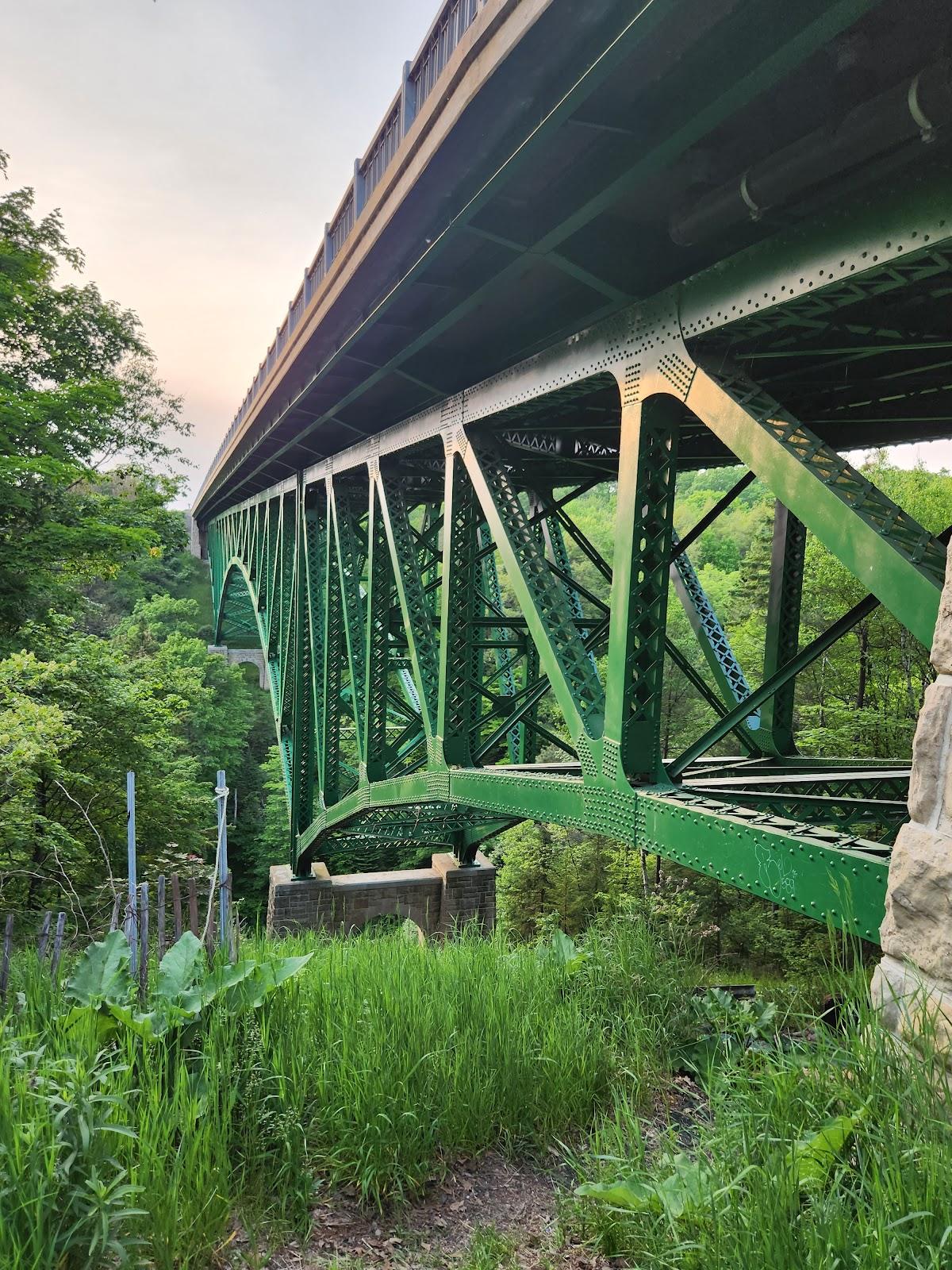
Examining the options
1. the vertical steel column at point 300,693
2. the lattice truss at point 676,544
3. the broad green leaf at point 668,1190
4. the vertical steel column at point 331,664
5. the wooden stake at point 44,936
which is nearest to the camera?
the broad green leaf at point 668,1190

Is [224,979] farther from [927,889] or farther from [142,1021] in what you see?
[927,889]

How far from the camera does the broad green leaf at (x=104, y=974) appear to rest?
3914mm

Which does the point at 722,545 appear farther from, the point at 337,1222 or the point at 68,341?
the point at 337,1222

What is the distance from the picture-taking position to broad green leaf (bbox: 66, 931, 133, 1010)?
391cm

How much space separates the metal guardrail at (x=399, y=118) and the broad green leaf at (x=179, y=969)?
5084mm

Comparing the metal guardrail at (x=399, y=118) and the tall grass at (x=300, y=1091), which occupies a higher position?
the metal guardrail at (x=399, y=118)

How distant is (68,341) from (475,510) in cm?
1567

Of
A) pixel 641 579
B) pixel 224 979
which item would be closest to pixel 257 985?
pixel 224 979

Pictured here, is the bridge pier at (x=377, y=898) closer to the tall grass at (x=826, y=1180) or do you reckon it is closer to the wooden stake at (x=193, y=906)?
the wooden stake at (x=193, y=906)

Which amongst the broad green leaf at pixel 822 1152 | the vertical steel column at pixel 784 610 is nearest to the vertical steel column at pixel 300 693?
the vertical steel column at pixel 784 610

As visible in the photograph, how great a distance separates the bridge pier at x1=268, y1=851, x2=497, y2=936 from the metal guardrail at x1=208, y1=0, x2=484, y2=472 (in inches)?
417

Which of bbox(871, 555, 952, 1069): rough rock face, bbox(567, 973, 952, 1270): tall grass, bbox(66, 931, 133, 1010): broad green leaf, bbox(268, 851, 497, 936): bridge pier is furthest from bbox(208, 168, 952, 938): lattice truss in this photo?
bbox(268, 851, 497, 936): bridge pier

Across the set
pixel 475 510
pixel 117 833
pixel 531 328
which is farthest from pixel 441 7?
pixel 117 833

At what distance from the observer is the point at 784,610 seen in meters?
7.93
